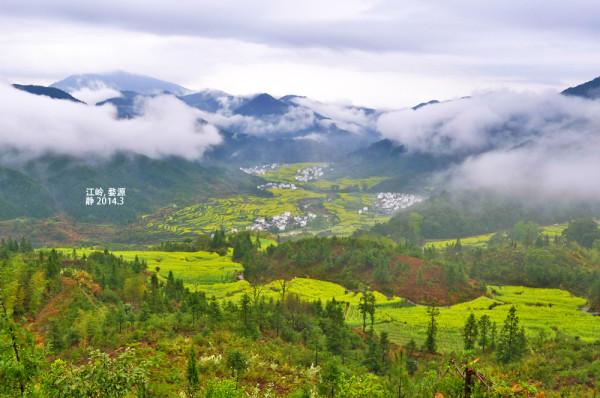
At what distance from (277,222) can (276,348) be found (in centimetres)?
15031

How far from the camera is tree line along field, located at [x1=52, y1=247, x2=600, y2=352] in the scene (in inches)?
2222

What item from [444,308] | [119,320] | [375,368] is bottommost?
[444,308]

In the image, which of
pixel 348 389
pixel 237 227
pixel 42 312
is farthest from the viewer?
pixel 237 227

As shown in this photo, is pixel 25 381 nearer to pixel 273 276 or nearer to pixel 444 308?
pixel 444 308

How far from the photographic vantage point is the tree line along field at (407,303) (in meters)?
56.4

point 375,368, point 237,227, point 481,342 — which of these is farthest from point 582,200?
point 375,368

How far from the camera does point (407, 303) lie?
2955 inches

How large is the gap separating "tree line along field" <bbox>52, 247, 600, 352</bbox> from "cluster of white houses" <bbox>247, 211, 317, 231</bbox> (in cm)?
7237

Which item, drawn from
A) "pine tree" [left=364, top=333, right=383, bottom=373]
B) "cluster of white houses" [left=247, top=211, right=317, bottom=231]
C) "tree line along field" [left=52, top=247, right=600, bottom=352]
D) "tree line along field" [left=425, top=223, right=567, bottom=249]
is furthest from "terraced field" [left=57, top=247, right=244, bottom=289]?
"tree line along field" [left=425, top=223, right=567, bottom=249]

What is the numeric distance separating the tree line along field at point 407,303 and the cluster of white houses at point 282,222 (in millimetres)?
72365

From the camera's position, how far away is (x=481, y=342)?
4556 cm

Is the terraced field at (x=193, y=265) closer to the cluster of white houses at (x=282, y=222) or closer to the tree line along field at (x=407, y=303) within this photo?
the tree line along field at (x=407, y=303)

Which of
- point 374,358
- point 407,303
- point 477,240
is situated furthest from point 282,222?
point 374,358

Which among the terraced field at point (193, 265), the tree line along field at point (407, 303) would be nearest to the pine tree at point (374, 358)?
the tree line along field at point (407, 303)
